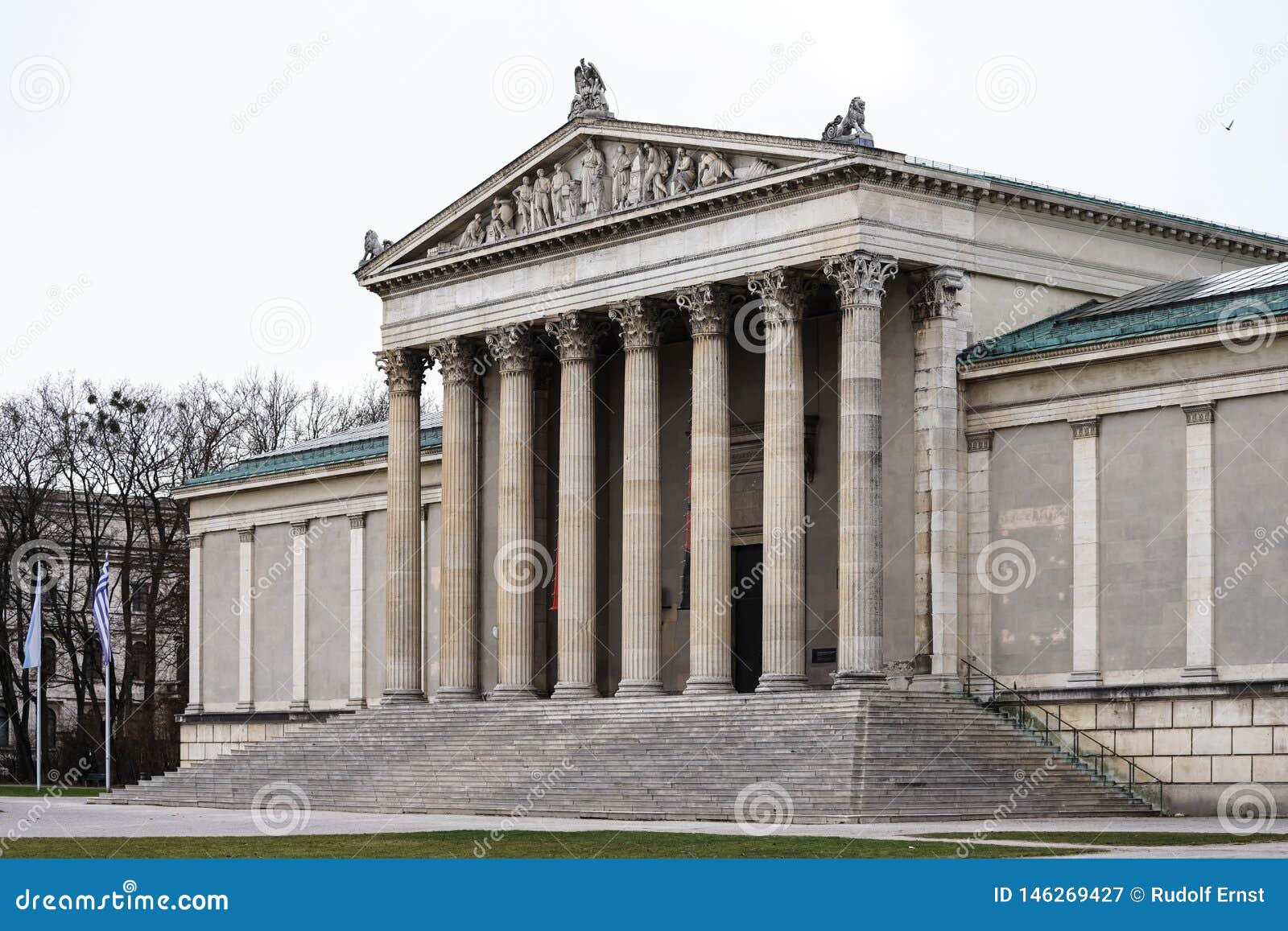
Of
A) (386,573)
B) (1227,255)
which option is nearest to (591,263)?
(386,573)

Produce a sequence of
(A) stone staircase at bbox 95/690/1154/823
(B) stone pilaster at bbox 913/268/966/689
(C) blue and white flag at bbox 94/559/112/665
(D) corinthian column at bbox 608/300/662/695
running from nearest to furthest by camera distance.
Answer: (A) stone staircase at bbox 95/690/1154/823 → (B) stone pilaster at bbox 913/268/966/689 → (D) corinthian column at bbox 608/300/662/695 → (C) blue and white flag at bbox 94/559/112/665

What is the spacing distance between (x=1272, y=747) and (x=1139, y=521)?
22.6 ft

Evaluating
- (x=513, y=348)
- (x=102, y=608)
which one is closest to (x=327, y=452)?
(x=102, y=608)

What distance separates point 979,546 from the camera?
58.8 metres

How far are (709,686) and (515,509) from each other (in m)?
11.2

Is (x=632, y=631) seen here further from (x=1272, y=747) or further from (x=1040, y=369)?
(x=1272, y=747)

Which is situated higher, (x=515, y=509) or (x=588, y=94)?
(x=588, y=94)

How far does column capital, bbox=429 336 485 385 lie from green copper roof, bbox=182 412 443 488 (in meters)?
5.92

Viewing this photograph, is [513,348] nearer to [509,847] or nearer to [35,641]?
[35,641]

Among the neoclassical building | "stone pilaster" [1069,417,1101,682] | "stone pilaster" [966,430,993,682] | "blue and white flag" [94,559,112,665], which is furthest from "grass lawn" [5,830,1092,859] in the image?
"blue and white flag" [94,559,112,665]

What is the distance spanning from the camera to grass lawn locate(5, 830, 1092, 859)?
37594mm

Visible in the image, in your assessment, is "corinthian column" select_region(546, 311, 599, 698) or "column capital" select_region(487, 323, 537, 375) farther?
"column capital" select_region(487, 323, 537, 375)

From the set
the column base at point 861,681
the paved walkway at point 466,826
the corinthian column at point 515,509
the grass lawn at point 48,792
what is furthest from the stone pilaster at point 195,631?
the column base at point 861,681

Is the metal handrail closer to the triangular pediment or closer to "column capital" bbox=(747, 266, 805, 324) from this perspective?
"column capital" bbox=(747, 266, 805, 324)
